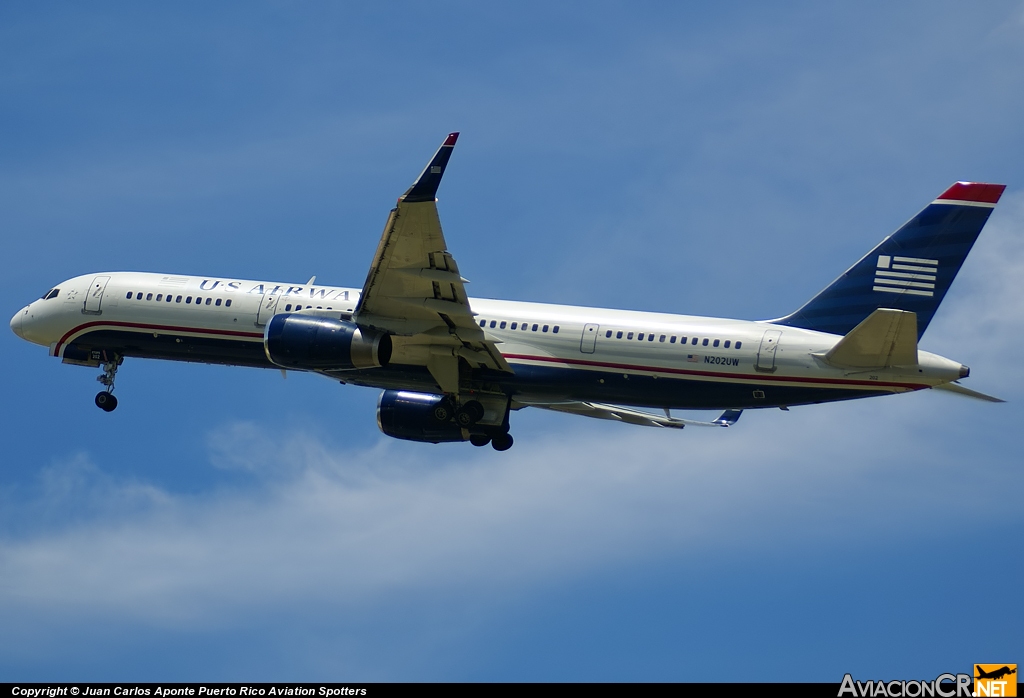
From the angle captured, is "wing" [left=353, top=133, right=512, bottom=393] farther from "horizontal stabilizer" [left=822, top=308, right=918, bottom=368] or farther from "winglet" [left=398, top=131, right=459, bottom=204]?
"horizontal stabilizer" [left=822, top=308, right=918, bottom=368]

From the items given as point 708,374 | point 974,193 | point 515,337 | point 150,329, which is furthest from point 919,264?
point 150,329

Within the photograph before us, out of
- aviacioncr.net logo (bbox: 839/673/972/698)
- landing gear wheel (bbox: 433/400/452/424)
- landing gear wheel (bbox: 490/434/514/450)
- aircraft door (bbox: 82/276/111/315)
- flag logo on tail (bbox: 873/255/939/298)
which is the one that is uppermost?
aircraft door (bbox: 82/276/111/315)

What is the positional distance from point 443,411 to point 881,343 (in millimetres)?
13566

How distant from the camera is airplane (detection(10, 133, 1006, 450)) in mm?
36500

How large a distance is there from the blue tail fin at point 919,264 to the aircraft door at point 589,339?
250 inches

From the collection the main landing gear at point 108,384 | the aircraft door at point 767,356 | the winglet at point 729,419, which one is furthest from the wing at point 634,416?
the main landing gear at point 108,384

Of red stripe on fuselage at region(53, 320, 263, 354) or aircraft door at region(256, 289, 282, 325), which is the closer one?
aircraft door at region(256, 289, 282, 325)

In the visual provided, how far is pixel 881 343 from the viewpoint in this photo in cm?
3594

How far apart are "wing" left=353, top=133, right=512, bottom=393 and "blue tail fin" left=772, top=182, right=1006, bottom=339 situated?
32.7 ft

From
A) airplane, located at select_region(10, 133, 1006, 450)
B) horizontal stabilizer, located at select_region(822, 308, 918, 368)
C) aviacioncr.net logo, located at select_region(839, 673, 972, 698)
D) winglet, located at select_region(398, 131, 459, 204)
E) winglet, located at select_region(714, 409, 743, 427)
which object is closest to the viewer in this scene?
aviacioncr.net logo, located at select_region(839, 673, 972, 698)

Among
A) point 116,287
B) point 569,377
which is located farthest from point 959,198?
point 116,287

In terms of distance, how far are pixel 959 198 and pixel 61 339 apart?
2810 cm

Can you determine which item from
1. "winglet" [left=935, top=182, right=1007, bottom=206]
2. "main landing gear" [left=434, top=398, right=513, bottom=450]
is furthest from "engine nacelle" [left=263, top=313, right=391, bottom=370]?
"winglet" [left=935, top=182, right=1007, bottom=206]

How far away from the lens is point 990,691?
29.7 metres
